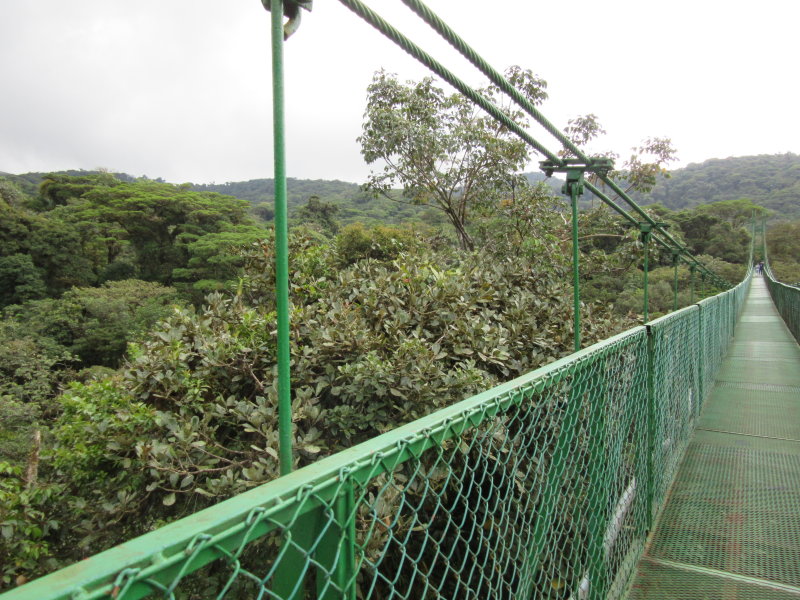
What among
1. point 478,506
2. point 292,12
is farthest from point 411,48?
point 478,506

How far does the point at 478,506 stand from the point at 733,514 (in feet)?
6.00

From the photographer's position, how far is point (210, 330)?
8.72ft

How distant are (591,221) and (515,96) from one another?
19.9ft

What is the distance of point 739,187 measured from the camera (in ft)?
190

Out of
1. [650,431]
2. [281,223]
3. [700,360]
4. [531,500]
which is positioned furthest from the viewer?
[700,360]

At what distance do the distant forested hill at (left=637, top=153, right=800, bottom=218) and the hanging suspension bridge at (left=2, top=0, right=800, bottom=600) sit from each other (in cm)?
4946

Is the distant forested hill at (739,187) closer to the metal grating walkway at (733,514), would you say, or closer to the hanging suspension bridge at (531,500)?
the metal grating walkway at (733,514)

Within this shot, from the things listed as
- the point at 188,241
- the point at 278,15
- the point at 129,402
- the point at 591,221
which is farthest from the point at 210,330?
the point at 188,241

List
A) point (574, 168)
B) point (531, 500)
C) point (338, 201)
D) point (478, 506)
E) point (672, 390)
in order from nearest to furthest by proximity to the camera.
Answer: point (478, 506) < point (531, 500) < point (574, 168) < point (672, 390) < point (338, 201)

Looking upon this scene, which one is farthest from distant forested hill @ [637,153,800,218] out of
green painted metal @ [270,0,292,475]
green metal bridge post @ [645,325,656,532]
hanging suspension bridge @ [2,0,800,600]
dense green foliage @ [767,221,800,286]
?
green painted metal @ [270,0,292,475]

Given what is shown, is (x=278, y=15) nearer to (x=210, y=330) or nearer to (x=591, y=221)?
(x=210, y=330)

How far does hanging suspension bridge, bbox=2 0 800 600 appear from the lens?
1.59 feet

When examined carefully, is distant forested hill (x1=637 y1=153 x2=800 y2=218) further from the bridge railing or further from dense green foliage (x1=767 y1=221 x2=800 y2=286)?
the bridge railing

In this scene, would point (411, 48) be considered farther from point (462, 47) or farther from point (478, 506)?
point (478, 506)
